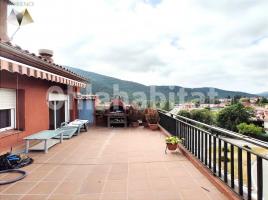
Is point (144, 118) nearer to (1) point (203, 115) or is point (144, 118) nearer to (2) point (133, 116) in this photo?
(2) point (133, 116)

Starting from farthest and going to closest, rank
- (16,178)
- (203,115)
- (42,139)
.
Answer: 1. (203,115)
2. (42,139)
3. (16,178)

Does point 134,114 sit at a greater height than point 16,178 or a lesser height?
greater

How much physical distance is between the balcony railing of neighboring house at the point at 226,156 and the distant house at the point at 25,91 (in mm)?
3766

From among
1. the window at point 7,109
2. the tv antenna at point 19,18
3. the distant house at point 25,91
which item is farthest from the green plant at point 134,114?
the window at point 7,109

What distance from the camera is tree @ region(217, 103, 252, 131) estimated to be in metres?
68.1

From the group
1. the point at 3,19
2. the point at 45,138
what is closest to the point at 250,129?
the point at 45,138

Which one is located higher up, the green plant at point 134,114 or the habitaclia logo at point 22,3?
the habitaclia logo at point 22,3

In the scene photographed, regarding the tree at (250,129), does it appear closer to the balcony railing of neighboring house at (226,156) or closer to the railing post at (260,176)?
the balcony railing of neighboring house at (226,156)

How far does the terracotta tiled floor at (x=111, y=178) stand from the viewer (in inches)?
156

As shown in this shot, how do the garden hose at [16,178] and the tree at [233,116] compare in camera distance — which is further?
the tree at [233,116]

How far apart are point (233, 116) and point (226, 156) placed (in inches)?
2803

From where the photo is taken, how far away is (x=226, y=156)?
3811 millimetres

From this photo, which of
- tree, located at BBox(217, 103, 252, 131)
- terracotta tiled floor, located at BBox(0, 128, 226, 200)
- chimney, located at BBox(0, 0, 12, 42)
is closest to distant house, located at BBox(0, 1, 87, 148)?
chimney, located at BBox(0, 0, 12, 42)

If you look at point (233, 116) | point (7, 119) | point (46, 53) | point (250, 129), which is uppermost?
point (46, 53)
